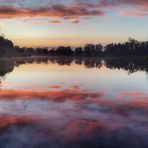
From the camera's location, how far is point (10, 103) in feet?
53.5

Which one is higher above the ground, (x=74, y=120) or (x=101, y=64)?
(x=74, y=120)

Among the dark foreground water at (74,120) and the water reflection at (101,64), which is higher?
the dark foreground water at (74,120)

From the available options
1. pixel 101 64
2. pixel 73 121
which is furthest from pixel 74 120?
pixel 101 64

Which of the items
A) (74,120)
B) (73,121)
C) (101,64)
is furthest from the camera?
(101,64)

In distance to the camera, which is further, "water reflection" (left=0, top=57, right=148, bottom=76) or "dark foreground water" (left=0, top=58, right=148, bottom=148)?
"water reflection" (left=0, top=57, right=148, bottom=76)

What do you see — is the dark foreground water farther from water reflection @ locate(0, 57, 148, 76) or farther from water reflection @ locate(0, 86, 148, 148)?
water reflection @ locate(0, 57, 148, 76)

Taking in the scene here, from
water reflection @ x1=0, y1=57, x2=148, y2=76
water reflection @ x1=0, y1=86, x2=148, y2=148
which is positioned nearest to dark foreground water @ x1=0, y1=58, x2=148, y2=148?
water reflection @ x1=0, y1=86, x2=148, y2=148

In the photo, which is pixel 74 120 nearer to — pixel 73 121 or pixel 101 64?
pixel 73 121

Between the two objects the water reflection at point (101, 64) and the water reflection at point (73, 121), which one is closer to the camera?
the water reflection at point (73, 121)

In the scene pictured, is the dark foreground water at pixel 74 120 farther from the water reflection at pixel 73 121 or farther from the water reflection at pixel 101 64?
the water reflection at pixel 101 64

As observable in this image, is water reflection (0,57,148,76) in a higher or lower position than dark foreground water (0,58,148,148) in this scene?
lower

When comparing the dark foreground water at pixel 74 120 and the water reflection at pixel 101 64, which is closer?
the dark foreground water at pixel 74 120

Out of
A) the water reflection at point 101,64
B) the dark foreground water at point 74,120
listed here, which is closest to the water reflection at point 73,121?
the dark foreground water at point 74,120

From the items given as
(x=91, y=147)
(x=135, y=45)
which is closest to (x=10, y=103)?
(x=91, y=147)
